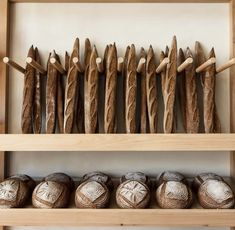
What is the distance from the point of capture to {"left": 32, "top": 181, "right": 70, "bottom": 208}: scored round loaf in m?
0.76

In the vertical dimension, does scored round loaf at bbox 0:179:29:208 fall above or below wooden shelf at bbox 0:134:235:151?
below

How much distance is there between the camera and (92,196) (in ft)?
2.50

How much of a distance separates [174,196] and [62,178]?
31cm

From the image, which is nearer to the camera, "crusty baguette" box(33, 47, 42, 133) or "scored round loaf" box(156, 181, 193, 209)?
"scored round loaf" box(156, 181, 193, 209)

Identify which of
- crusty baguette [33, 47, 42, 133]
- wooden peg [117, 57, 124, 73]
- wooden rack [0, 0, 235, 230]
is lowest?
wooden rack [0, 0, 235, 230]

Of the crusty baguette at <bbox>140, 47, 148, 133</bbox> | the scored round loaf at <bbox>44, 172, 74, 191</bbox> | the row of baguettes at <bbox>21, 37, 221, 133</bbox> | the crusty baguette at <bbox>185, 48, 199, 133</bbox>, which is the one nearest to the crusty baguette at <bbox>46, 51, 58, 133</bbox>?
the row of baguettes at <bbox>21, 37, 221, 133</bbox>

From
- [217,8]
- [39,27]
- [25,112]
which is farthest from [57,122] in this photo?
[217,8]

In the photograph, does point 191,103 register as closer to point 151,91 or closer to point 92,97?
point 151,91

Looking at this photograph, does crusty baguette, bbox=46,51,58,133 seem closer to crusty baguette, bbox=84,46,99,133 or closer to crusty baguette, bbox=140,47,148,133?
crusty baguette, bbox=84,46,99,133

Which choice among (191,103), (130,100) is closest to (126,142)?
(130,100)

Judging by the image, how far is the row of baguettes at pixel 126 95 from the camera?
0.82m

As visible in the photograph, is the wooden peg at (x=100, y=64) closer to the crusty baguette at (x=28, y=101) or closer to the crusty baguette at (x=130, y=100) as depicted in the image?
the crusty baguette at (x=130, y=100)

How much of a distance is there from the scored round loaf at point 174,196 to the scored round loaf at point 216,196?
0.03 metres

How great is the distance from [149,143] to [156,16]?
43 cm
